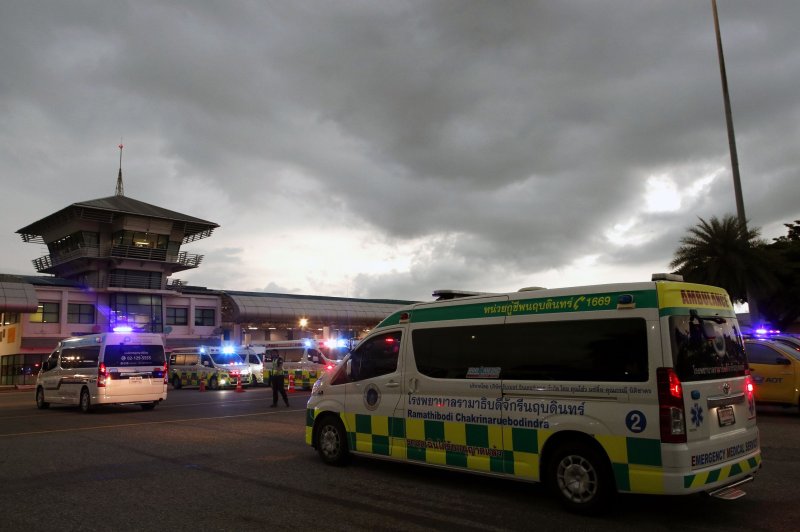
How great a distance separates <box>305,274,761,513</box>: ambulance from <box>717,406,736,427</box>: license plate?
0.02 meters

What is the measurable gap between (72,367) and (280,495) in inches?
574

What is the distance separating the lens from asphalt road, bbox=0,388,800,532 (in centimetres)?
587

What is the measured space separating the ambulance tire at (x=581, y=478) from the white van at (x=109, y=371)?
49.6 feet

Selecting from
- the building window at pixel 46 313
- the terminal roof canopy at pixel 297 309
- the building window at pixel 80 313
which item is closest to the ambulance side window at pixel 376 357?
the building window at pixel 46 313

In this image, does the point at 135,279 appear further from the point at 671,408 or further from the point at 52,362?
the point at 671,408

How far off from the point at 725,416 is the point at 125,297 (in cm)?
5855

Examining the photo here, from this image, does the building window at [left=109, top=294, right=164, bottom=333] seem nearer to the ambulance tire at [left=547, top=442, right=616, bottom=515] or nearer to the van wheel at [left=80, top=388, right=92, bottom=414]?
the van wheel at [left=80, top=388, right=92, bottom=414]

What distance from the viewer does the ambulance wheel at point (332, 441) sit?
866 centimetres

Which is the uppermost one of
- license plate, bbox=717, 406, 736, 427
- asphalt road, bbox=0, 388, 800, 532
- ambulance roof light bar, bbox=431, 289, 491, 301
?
ambulance roof light bar, bbox=431, 289, 491, 301

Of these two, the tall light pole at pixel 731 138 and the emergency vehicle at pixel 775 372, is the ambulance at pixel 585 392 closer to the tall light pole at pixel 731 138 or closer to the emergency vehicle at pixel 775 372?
the emergency vehicle at pixel 775 372

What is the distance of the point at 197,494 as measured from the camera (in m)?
7.05

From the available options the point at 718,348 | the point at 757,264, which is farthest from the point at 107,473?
the point at 757,264

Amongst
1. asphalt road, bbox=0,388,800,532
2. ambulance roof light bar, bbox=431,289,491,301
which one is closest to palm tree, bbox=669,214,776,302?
asphalt road, bbox=0,388,800,532

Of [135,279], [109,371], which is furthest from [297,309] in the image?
[109,371]
